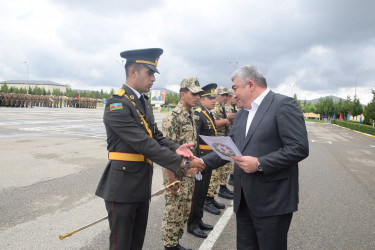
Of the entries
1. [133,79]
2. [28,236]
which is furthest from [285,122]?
[28,236]

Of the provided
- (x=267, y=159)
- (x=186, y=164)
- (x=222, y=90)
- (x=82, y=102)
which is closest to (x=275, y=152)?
(x=267, y=159)

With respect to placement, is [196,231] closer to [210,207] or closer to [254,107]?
[210,207]

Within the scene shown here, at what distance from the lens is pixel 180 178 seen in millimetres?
3232

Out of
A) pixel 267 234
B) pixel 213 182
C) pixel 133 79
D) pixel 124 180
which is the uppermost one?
pixel 133 79

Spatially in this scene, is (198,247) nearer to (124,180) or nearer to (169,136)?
(169,136)

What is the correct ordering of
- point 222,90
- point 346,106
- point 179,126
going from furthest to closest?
point 346,106 < point 222,90 < point 179,126

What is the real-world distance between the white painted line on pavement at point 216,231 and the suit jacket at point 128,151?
4.89ft

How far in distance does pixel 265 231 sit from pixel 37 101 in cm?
4870

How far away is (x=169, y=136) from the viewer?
3227 mm

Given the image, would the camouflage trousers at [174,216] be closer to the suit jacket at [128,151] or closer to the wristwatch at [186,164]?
the wristwatch at [186,164]

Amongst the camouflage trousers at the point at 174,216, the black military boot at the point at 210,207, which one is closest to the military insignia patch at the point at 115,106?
the camouflage trousers at the point at 174,216

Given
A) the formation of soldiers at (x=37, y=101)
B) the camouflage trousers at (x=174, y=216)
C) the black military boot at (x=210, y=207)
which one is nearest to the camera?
the camouflage trousers at (x=174, y=216)

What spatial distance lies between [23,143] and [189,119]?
906 centimetres

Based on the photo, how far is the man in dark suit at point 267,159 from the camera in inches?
79.2
